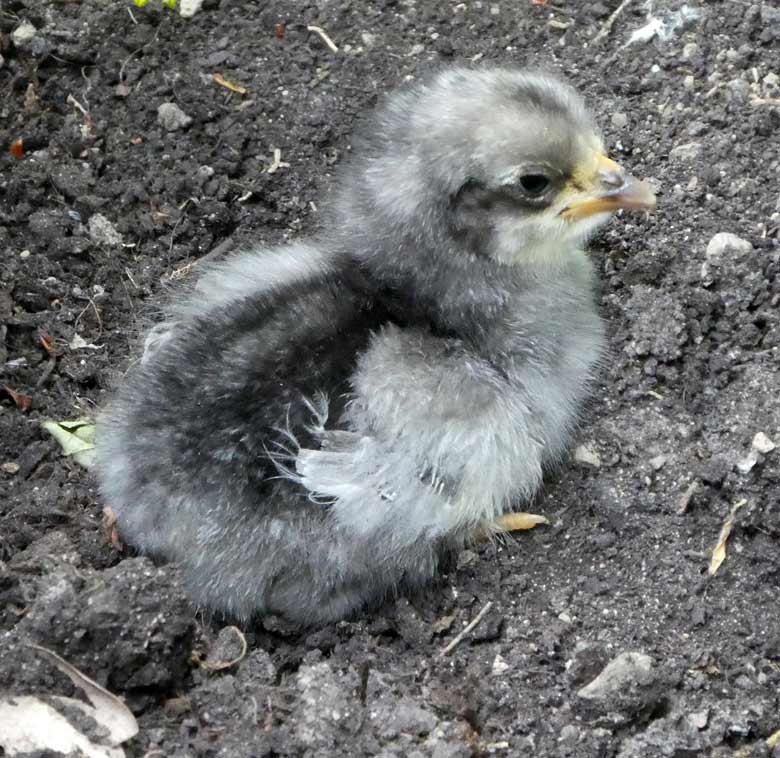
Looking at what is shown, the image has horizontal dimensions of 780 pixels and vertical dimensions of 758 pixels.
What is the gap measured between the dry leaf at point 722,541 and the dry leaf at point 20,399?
81.1 inches

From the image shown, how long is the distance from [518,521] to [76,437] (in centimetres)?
135

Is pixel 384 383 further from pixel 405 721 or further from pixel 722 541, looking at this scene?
pixel 722 541

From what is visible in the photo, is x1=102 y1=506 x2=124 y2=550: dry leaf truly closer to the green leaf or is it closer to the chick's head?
the green leaf

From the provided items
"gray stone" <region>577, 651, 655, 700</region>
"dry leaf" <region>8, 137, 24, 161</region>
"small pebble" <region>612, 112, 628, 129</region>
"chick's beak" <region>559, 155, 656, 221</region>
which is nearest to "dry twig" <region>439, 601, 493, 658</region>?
"gray stone" <region>577, 651, 655, 700</region>

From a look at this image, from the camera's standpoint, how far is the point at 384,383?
3.05 m

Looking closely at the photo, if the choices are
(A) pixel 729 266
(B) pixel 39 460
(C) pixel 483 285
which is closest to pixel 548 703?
(C) pixel 483 285

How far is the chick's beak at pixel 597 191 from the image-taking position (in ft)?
10.2

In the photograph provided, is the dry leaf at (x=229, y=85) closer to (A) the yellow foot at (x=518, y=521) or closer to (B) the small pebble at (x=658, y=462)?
(A) the yellow foot at (x=518, y=521)

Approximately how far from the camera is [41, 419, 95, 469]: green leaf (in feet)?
11.8

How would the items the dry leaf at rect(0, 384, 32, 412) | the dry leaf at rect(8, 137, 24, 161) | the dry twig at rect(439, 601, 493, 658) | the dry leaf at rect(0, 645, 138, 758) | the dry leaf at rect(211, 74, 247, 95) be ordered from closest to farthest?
the dry leaf at rect(0, 645, 138, 758)
the dry twig at rect(439, 601, 493, 658)
the dry leaf at rect(0, 384, 32, 412)
the dry leaf at rect(8, 137, 24, 161)
the dry leaf at rect(211, 74, 247, 95)

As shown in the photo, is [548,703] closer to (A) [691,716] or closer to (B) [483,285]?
(A) [691,716]

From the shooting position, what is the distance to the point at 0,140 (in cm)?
413

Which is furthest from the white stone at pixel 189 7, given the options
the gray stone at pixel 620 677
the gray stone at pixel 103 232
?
the gray stone at pixel 620 677

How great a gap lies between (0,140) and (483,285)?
6.33 feet
